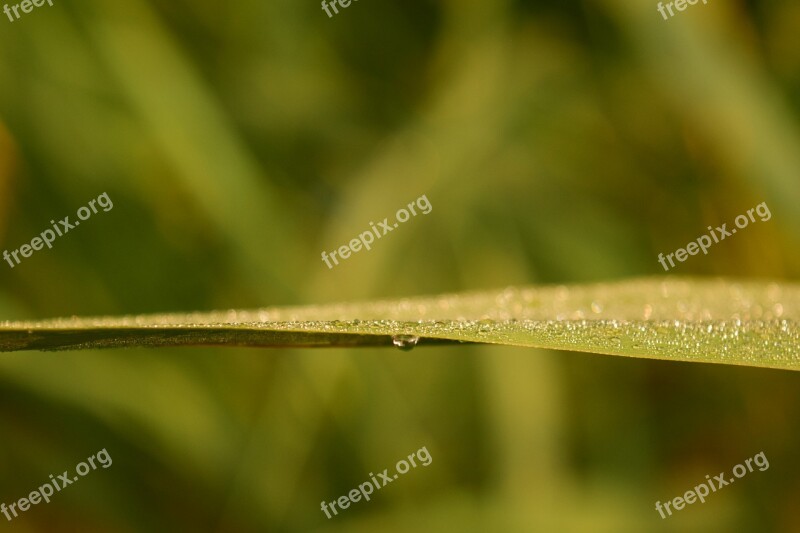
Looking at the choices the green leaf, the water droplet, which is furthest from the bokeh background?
the water droplet

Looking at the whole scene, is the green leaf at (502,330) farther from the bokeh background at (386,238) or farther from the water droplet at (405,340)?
the bokeh background at (386,238)

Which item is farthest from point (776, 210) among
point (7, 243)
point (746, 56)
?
point (7, 243)

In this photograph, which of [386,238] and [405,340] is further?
[386,238]

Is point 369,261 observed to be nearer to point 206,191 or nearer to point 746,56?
point 206,191

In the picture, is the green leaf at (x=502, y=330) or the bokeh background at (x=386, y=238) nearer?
the green leaf at (x=502, y=330)

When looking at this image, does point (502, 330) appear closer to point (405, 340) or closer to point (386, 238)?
point (405, 340)

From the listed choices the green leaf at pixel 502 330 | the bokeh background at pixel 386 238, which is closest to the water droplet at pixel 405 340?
the green leaf at pixel 502 330

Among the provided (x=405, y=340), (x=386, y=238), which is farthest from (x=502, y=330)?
(x=386, y=238)
